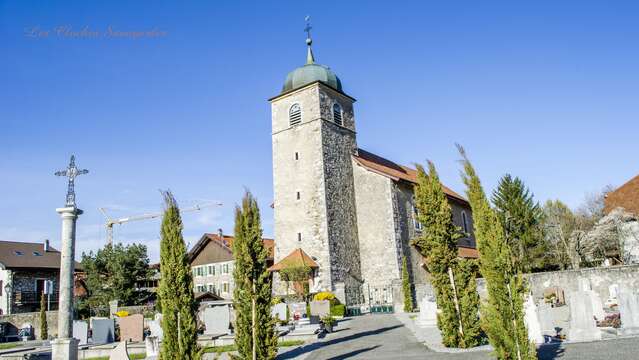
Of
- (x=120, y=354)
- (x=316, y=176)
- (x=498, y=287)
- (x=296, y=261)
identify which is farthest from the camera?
(x=316, y=176)

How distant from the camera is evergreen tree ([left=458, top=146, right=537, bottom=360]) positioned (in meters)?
9.69

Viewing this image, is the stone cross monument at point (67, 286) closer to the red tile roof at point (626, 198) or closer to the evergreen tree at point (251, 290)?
the evergreen tree at point (251, 290)

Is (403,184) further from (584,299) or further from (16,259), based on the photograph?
(16,259)

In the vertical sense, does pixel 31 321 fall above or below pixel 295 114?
below

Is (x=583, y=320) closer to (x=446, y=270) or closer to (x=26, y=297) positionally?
(x=446, y=270)

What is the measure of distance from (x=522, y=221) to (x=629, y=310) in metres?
25.5

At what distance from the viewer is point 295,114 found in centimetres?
3438

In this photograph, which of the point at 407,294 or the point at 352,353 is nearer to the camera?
the point at 352,353

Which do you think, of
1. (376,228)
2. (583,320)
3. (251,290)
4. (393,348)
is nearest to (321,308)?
(393,348)

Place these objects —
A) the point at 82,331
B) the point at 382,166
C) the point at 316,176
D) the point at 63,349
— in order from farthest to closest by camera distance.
Answer: the point at 382,166 < the point at 316,176 < the point at 82,331 < the point at 63,349

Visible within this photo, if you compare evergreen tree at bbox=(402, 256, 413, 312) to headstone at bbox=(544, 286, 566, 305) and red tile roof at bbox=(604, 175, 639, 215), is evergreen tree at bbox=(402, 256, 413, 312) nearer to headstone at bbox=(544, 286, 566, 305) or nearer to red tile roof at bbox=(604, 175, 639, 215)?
headstone at bbox=(544, 286, 566, 305)

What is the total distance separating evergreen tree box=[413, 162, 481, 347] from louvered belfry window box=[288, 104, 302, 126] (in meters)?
20.2

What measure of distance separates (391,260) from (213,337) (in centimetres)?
1614

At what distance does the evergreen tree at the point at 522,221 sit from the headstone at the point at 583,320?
24373mm
